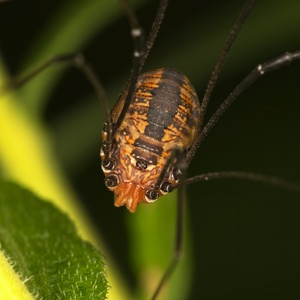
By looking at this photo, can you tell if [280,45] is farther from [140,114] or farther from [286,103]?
[140,114]

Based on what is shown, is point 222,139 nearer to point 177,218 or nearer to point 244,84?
point 244,84

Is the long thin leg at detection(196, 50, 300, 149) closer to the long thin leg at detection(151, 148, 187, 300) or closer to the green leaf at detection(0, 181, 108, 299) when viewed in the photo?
the long thin leg at detection(151, 148, 187, 300)

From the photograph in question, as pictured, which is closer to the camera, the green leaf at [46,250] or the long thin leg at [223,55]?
the green leaf at [46,250]

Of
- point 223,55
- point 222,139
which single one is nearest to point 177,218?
point 223,55

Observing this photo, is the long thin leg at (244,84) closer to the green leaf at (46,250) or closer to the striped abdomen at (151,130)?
the striped abdomen at (151,130)

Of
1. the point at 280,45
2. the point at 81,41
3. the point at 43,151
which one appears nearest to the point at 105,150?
the point at 43,151

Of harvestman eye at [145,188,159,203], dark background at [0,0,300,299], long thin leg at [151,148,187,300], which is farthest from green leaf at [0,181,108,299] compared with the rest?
dark background at [0,0,300,299]

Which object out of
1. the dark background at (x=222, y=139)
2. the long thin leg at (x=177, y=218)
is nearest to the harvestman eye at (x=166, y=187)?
the long thin leg at (x=177, y=218)
